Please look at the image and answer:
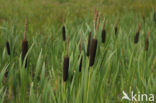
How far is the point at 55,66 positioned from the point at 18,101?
75cm

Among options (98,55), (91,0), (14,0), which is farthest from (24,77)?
(91,0)

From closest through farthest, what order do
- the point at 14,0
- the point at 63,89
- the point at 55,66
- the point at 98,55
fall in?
the point at 63,89 → the point at 98,55 → the point at 55,66 → the point at 14,0

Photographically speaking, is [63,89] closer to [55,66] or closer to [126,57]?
[55,66]

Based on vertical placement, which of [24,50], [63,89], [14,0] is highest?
[14,0]

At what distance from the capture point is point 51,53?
226cm

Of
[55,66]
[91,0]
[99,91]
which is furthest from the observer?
[91,0]

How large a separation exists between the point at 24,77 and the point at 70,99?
0.36m

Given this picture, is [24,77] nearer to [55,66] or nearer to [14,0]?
[55,66]

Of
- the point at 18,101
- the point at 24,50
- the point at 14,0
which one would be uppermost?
the point at 14,0

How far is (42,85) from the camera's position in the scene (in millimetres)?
1518

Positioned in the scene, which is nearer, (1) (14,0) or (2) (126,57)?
(2) (126,57)

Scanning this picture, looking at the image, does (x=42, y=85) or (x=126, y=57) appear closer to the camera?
(x=42, y=85)

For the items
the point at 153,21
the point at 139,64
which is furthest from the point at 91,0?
the point at 139,64

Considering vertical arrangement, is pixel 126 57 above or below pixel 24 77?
below
